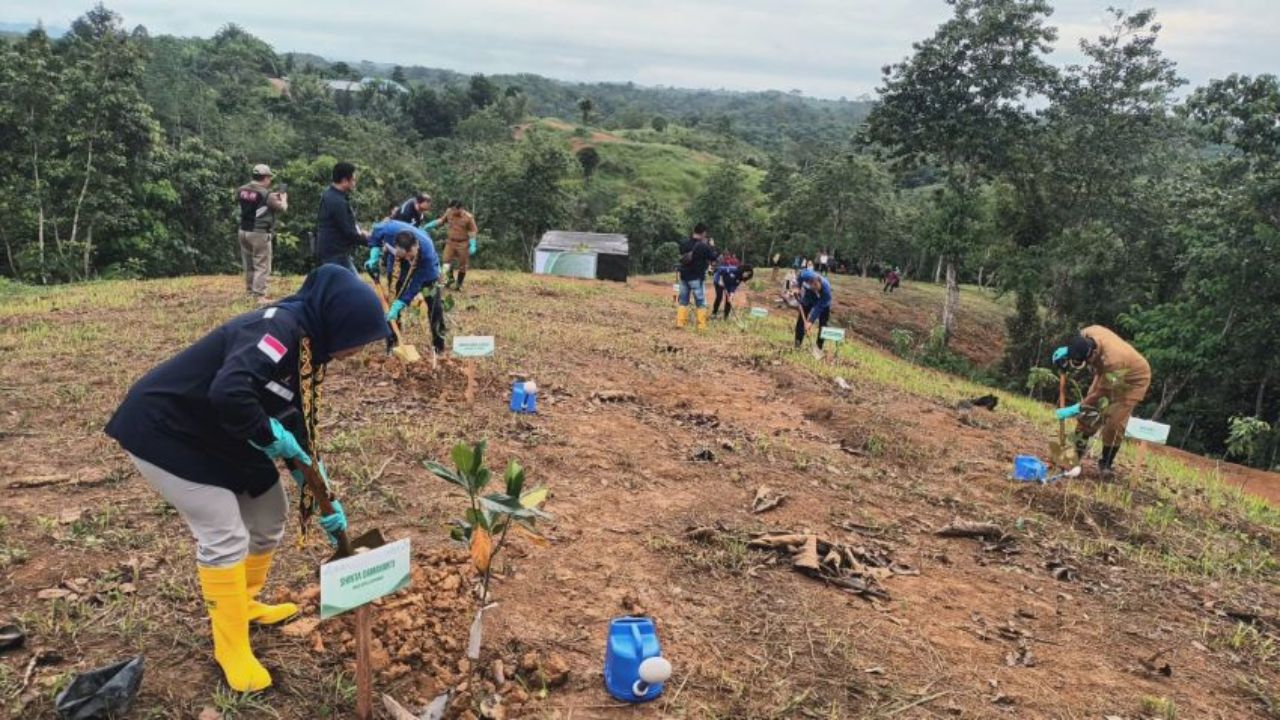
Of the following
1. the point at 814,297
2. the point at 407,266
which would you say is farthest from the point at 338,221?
the point at 814,297

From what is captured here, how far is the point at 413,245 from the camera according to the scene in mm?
6434

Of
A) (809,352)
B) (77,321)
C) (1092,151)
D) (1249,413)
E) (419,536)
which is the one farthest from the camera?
(1092,151)

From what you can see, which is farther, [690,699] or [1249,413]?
[1249,413]

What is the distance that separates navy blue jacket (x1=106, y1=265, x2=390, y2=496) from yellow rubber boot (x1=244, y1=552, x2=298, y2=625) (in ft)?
1.49

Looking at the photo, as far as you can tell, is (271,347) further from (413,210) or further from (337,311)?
(413,210)

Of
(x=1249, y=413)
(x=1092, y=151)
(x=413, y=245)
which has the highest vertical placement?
(x=1092, y=151)

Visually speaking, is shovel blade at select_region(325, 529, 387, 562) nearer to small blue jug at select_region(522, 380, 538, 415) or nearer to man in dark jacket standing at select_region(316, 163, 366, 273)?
small blue jug at select_region(522, 380, 538, 415)

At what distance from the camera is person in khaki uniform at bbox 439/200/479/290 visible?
1157cm

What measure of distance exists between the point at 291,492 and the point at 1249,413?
2033 centimetres

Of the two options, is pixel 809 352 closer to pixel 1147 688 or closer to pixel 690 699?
pixel 1147 688

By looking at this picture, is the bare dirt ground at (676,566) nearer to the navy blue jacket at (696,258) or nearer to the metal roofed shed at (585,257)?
the navy blue jacket at (696,258)

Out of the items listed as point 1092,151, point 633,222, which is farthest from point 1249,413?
point 633,222

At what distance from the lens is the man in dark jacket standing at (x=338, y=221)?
22.3ft

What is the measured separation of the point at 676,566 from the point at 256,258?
26.3 ft
